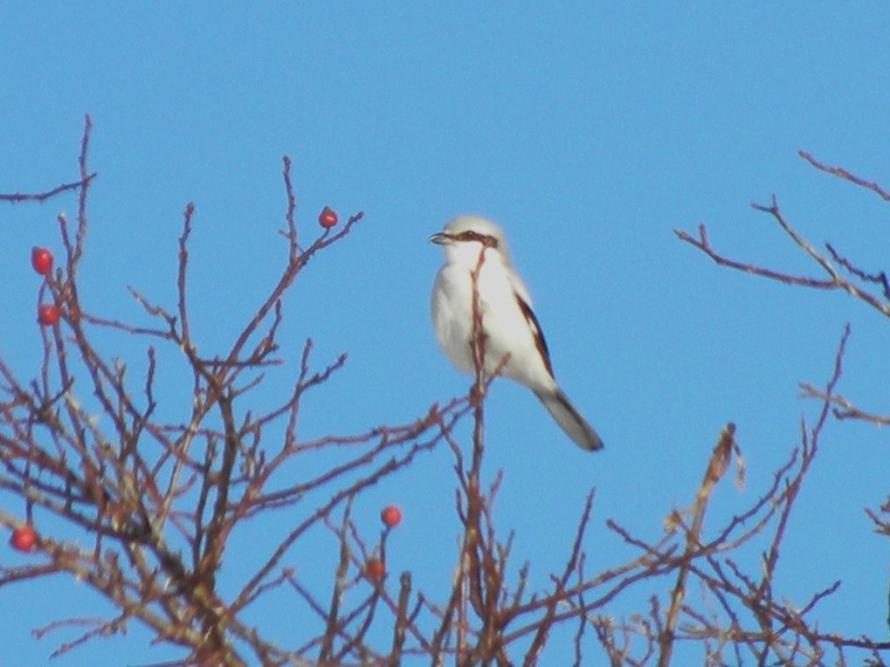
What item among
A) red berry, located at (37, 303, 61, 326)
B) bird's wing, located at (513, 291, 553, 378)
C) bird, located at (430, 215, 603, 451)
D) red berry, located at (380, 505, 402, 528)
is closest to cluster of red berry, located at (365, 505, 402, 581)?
red berry, located at (380, 505, 402, 528)

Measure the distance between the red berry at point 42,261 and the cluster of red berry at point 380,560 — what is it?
0.91 meters

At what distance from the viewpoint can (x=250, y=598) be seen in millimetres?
2752

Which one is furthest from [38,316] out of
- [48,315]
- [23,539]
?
[23,539]

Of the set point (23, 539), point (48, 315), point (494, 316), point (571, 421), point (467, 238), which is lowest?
point (23, 539)

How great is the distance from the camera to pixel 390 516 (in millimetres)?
2881

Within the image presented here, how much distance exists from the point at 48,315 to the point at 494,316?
5.06m

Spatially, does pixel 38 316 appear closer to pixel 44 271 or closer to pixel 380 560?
pixel 44 271

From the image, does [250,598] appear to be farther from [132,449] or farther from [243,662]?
[132,449]

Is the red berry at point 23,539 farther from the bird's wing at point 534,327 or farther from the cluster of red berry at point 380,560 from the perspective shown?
the bird's wing at point 534,327

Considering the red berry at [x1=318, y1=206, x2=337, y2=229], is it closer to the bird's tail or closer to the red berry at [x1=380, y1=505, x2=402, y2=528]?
the red berry at [x1=380, y1=505, x2=402, y2=528]

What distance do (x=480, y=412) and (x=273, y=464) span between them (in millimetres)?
461

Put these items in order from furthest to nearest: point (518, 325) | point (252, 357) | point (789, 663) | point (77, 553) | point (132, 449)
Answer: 1. point (518, 325)
2. point (789, 663)
3. point (252, 357)
4. point (132, 449)
5. point (77, 553)

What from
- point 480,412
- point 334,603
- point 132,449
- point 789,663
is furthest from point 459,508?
point 789,663

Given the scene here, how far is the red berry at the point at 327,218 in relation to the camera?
385 centimetres
